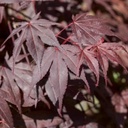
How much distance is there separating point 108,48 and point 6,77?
42 centimetres

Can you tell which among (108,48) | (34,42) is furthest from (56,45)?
(108,48)

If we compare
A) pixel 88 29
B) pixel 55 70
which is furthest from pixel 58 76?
pixel 88 29

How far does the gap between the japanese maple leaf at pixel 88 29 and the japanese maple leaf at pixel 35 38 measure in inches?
4.2

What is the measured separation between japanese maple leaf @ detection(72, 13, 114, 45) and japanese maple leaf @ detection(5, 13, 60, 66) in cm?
11

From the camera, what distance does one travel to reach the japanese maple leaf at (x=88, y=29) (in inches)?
54.1

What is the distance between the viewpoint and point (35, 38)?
1.34 metres

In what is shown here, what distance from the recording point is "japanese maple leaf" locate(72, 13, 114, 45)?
1.37 m

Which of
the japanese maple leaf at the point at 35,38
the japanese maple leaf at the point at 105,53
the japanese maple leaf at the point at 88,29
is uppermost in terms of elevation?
the japanese maple leaf at the point at 35,38

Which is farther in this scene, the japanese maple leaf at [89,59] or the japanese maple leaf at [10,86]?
the japanese maple leaf at [10,86]

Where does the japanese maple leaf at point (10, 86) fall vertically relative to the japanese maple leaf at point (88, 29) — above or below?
below

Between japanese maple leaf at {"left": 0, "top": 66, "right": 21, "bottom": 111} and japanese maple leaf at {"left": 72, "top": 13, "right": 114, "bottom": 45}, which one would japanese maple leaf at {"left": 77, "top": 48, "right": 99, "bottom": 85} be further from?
japanese maple leaf at {"left": 0, "top": 66, "right": 21, "bottom": 111}

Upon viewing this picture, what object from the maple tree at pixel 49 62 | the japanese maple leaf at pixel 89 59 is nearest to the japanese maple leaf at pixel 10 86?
the maple tree at pixel 49 62

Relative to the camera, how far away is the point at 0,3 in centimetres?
144

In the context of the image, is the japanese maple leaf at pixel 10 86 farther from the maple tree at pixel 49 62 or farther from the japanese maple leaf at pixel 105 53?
the japanese maple leaf at pixel 105 53
